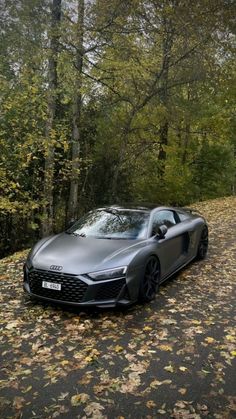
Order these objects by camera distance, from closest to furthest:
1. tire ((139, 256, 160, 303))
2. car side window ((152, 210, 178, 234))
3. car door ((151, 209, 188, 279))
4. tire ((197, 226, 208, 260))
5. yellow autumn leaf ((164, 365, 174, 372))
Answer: yellow autumn leaf ((164, 365, 174, 372))
tire ((139, 256, 160, 303))
car door ((151, 209, 188, 279))
car side window ((152, 210, 178, 234))
tire ((197, 226, 208, 260))

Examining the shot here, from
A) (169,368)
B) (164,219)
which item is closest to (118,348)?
(169,368)

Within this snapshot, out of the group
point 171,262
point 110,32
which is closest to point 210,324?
point 171,262

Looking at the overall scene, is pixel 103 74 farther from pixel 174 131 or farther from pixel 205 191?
pixel 205 191

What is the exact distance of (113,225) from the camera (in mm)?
6508

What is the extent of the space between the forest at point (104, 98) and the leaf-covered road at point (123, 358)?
4317 mm

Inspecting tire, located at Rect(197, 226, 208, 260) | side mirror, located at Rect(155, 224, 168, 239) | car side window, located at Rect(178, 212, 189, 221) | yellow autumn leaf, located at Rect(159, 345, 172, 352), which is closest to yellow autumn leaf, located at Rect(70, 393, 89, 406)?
yellow autumn leaf, located at Rect(159, 345, 172, 352)

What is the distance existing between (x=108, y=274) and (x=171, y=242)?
1.91 meters

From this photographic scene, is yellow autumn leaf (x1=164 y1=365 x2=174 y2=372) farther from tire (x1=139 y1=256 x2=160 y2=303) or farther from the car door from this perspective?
the car door

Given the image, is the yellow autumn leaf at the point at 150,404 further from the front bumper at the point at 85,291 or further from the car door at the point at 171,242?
the car door at the point at 171,242

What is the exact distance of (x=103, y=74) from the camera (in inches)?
541

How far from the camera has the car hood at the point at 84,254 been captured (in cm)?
521

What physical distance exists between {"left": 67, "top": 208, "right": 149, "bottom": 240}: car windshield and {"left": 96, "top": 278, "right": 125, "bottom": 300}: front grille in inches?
43.1

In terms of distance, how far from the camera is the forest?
10.5 m

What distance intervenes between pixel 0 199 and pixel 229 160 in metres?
16.1
